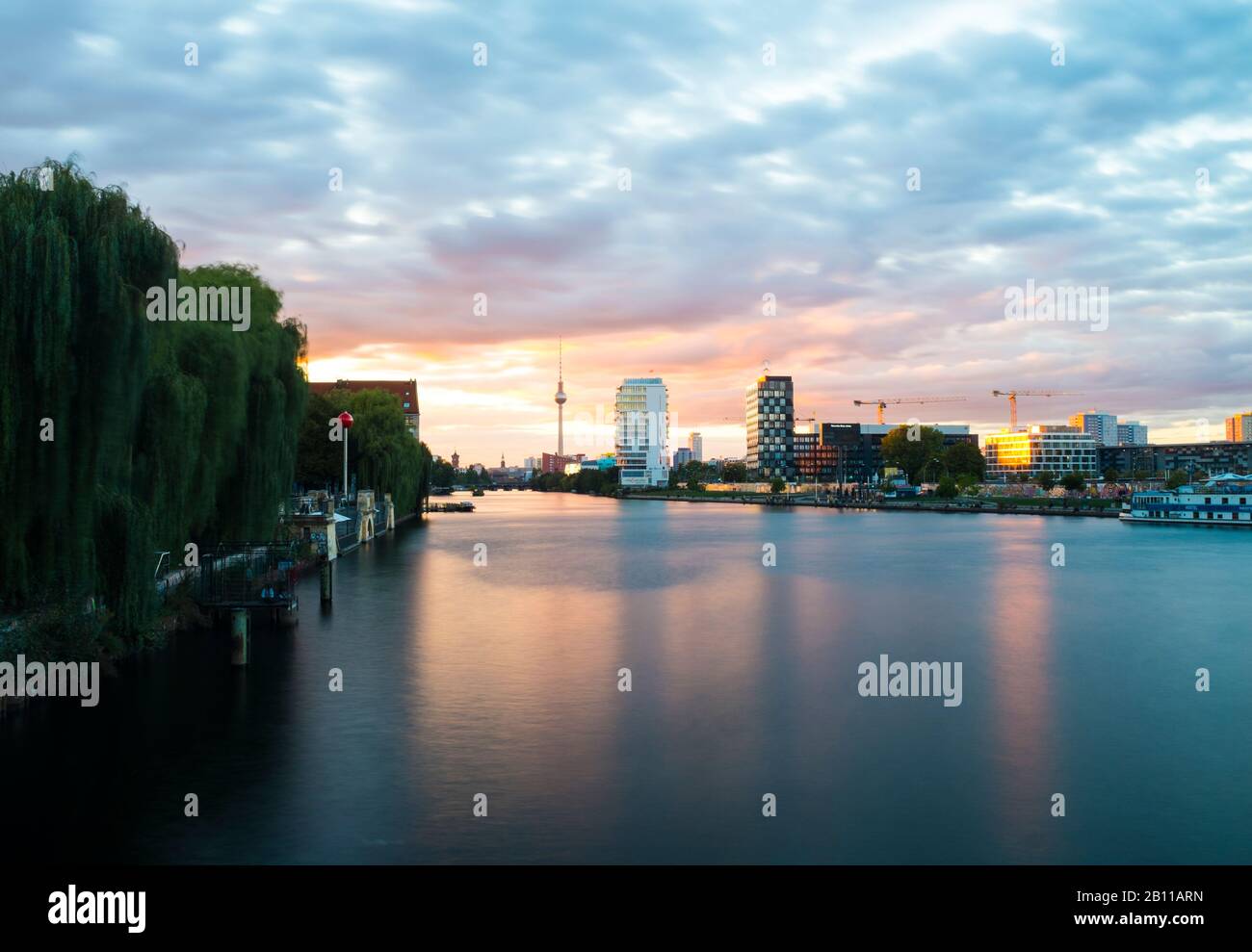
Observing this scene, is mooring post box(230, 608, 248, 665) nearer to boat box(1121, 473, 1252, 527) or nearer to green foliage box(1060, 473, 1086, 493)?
boat box(1121, 473, 1252, 527)

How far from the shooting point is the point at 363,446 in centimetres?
8744

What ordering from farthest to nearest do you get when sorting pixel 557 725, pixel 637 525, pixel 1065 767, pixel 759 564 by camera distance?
pixel 637 525
pixel 759 564
pixel 557 725
pixel 1065 767

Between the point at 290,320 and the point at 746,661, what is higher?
the point at 290,320

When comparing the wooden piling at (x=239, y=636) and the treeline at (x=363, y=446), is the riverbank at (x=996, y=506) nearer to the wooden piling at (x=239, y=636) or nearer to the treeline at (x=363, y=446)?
the treeline at (x=363, y=446)

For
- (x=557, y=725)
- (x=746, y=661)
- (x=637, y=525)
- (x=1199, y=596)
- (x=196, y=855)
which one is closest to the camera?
(x=196, y=855)

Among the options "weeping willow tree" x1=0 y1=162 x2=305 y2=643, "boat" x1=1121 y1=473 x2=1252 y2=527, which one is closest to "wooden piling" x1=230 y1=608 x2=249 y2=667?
"weeping willow tree" x1=0 y1=162 x2=305 y2=643

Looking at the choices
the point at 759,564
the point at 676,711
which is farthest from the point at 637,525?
the point at 676,711

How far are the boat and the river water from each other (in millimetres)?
72781

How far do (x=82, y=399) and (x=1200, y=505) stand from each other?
120633mm

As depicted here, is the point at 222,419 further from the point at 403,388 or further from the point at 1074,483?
the point at 1074,483

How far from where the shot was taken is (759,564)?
67.2 m

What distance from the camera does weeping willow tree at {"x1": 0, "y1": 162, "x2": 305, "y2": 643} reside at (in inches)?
782
